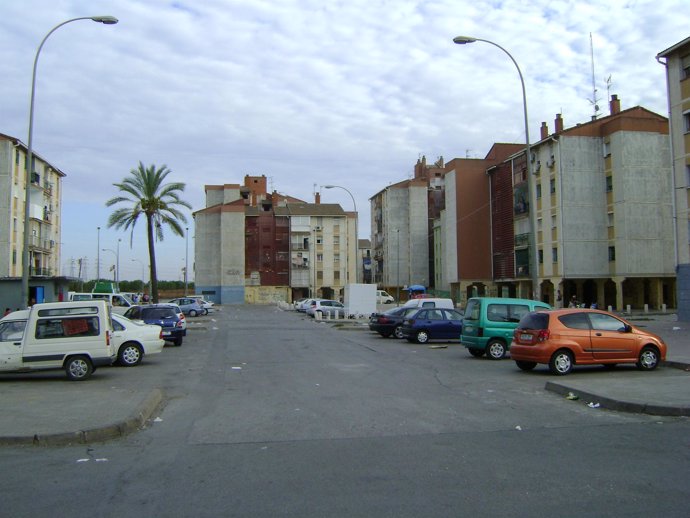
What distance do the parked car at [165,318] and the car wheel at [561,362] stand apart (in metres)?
15.7

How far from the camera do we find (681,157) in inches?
1367

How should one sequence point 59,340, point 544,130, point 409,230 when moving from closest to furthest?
point 59,340 < point 544,130 < point 409,230

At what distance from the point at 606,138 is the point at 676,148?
61.3 ft

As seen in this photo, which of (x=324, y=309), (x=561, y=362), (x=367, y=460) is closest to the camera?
(x=367, y=460)

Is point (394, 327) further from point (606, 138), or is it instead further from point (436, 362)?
point (606, 138)

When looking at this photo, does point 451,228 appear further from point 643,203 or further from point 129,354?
point 129,354

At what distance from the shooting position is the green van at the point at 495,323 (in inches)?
750

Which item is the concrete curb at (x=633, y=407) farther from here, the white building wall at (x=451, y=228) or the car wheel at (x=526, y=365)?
the white building wall at (x=451, y=228)

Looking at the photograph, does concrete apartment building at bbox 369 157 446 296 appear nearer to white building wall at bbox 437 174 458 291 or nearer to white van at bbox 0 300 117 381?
white building wall at bbox 437 174 458 291

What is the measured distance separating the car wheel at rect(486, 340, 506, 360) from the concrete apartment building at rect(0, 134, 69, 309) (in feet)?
99.7

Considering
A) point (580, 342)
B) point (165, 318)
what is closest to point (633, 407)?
point (580, 342)

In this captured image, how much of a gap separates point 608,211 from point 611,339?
138 ft

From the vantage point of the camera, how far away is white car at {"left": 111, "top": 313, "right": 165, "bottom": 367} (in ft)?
58.6

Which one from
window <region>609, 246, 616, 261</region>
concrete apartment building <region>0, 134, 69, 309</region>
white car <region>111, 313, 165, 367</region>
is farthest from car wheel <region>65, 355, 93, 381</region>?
window <region>609, 246, 616, 261</region>
